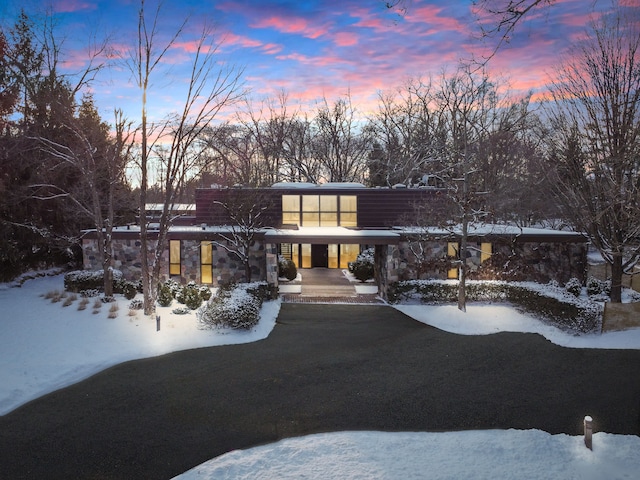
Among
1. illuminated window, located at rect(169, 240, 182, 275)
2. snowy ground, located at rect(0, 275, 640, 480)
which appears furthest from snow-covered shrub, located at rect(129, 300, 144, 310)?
illuminated window, located at rect(169, 240, 182, 275)

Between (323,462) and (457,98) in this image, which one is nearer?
(323,462)

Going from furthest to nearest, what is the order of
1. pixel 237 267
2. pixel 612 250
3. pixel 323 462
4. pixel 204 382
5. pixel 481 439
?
pixel 237 267 < pixel 612 250 < pixel 204 382 < pixel 481 439 < pixel 323 462

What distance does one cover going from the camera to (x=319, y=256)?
29.0m

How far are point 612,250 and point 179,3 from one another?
636 inches

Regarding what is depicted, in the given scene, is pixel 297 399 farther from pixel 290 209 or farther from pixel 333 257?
pixel 333 257

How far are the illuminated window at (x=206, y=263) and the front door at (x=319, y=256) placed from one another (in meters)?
9.33

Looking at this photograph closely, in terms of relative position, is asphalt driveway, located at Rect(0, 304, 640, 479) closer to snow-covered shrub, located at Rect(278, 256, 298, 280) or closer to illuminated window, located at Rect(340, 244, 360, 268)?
snow-covered shrub, located at Rect(278, 256, 298, 280)

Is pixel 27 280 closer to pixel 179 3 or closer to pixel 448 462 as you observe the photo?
pixel 179 3

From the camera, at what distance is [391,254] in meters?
18.4

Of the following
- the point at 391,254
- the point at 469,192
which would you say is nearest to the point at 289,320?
the point at 391,254

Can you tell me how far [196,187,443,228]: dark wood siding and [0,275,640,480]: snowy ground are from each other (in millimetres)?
7859

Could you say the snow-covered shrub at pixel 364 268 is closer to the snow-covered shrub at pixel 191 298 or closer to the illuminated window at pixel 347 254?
the illuminated window at pixel 347 254

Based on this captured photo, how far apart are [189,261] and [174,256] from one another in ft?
2.71

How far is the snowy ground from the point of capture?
21.0 ft
